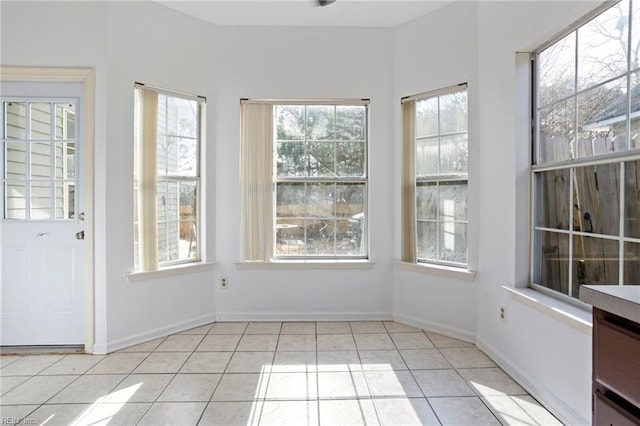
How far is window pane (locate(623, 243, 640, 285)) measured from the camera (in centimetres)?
166

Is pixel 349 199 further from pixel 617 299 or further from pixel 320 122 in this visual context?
pixel 617 299

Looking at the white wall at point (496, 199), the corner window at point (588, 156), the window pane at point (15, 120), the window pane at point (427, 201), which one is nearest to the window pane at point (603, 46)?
the corner window at point (588, 156)

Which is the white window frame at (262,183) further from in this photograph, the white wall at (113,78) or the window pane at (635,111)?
the window pane at (635,111)

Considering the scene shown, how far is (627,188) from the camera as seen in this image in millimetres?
1710

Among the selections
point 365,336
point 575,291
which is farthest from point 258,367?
point 575,291

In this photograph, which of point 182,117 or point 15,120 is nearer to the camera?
point 15,120

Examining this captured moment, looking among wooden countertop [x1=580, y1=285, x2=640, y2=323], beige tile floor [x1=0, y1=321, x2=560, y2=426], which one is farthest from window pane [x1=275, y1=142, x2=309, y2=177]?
wooden countertop [x1=580, y1=285, x2=640, y2=323]

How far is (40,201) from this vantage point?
9.47ft

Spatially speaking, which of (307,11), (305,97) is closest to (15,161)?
(305,97)

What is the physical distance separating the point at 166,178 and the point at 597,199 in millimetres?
3279

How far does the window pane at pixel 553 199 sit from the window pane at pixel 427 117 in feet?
3.76

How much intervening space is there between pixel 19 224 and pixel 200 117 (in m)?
1.77

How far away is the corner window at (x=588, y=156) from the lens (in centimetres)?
172

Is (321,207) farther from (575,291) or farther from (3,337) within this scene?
(3,337)
